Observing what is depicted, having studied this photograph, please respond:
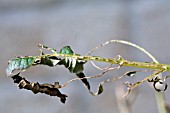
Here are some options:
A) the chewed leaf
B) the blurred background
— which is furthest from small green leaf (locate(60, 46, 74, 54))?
the blurred background

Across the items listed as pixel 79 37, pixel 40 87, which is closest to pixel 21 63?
pixel 40 87

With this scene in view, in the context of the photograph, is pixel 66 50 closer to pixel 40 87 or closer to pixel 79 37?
pixel 40 87

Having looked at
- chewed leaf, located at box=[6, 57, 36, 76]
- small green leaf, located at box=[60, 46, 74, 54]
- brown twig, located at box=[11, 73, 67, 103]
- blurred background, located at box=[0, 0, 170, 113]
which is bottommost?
brown twig, located at box=[11, 73, 67, 103]

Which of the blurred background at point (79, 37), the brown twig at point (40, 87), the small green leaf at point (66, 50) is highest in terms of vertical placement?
the blurred background at point (79, 37)

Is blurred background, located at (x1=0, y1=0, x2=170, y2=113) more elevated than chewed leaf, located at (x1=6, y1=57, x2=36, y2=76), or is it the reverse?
blurred background, located at (x1=0, y1=0, x2=170, y2=113)

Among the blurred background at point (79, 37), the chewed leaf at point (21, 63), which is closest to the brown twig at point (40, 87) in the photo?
the chewed leaf at point (21, 63)

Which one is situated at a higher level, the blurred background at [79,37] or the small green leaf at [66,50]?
the blurred background at [79,37]

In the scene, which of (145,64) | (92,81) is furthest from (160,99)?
(92,81)

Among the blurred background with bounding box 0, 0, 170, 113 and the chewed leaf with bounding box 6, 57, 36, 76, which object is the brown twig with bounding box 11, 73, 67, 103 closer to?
the chewed leaf with bounding box 6, 57, 36, 76

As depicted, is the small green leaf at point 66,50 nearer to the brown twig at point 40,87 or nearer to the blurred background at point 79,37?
the brown twig at point 40,87
